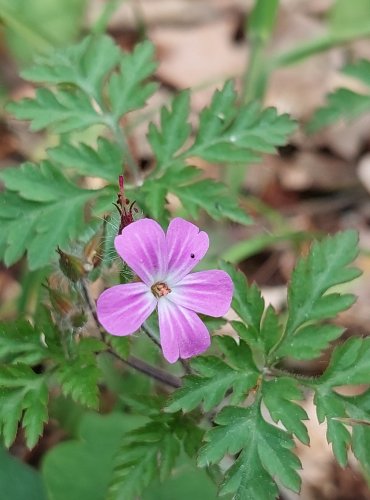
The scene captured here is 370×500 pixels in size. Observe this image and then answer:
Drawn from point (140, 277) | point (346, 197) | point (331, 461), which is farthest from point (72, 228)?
point (346, 197)

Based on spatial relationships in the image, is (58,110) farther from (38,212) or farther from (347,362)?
(347,362)

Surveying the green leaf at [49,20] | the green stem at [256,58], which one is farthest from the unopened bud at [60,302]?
the green leaf at [49,20]

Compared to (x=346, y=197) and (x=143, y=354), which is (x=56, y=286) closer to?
(x=143, y=354)

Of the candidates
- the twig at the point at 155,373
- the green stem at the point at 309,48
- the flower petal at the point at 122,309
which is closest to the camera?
the flower petal at the point at 122,309

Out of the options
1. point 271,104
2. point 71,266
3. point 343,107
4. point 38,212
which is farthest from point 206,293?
point 271,104

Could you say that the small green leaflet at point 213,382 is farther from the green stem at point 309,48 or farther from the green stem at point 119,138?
the green stem at point 309,48

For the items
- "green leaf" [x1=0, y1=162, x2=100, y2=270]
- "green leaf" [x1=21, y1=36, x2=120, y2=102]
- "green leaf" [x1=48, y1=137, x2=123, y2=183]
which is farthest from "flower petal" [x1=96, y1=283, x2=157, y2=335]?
"green leaf" [x1=21, y1=36, x2=120, y2=102]

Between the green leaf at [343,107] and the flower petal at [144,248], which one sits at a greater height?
the flower petal at [144,248]
